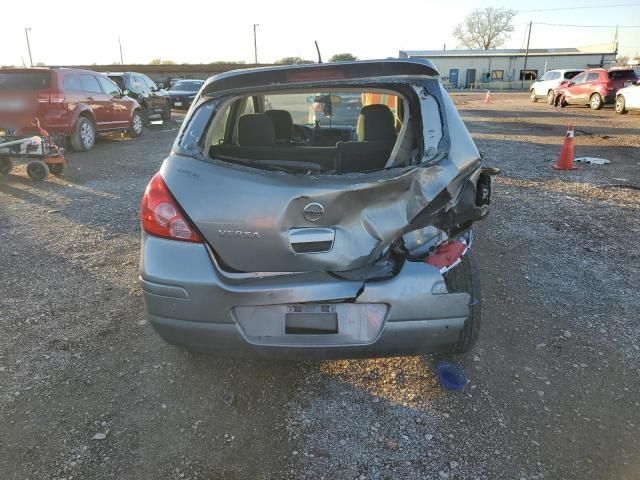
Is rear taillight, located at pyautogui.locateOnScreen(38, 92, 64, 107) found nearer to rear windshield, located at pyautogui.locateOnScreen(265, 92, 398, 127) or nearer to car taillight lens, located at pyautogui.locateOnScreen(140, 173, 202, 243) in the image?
rear windshield, located at pyautogui.locateOnScreen(265, 92, 398, 127)

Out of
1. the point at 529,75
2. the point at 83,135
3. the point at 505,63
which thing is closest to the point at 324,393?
the point at 83,135

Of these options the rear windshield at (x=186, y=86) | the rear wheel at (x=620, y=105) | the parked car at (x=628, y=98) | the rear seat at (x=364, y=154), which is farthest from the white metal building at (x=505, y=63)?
the rear seat at (x=364, y=154)

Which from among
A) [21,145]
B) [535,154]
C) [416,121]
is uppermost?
[416,121]

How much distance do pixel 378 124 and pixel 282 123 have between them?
1394 mm

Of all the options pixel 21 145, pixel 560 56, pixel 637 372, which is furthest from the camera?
pixel 560 56

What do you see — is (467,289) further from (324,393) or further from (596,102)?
(596,102)

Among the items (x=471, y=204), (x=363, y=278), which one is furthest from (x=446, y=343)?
(x=471, y=204)

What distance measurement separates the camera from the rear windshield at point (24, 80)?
933cm

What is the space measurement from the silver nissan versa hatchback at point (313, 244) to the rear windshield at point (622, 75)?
71.7 ft

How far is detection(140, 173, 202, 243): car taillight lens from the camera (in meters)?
2.31

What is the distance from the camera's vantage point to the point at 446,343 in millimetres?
2361

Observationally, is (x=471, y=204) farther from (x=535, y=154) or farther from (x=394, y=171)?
(x=535, y=154)

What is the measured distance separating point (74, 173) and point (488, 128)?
12.3 meters

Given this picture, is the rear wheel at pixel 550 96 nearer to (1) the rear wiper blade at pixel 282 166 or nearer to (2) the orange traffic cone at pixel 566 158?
(2) the orange traffic cone at pixel 566 158
